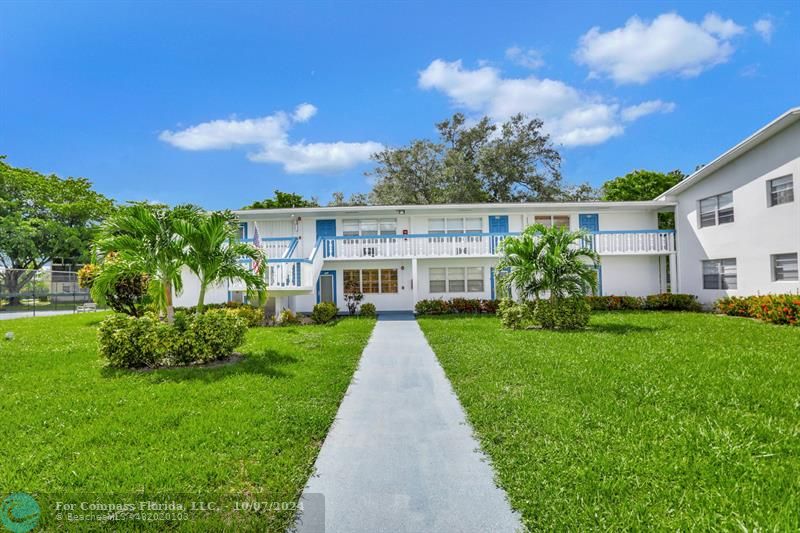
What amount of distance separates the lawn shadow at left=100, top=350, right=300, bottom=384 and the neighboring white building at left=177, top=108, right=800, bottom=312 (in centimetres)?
617

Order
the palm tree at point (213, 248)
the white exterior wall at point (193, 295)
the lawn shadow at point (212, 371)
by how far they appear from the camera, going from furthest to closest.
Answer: the white exterior wall at point (193, 295)
the palm tree at point (213, 248)
the lawn shadow at point (212, 371)

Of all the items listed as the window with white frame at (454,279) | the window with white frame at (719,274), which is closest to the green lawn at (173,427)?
the window with white frame at (454,279)

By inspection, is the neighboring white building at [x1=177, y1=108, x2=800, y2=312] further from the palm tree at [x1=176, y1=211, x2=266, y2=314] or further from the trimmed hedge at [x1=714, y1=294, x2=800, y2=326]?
the palm tree at [x1=176, y1=211, x2=266, y2=314]

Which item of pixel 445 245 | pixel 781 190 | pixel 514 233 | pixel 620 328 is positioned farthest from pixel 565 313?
pixel 781 190

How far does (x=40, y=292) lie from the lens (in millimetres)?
28828

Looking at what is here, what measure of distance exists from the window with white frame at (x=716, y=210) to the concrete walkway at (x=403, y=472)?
15.6m

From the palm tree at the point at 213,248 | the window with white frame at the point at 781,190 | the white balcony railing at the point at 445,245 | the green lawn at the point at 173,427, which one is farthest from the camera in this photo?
the white balcony railing at the point at 445,245

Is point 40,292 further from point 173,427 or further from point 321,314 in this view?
point 173,427

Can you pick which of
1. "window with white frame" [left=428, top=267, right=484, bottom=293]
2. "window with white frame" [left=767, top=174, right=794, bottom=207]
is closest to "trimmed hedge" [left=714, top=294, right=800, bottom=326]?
"window with white frame" [left=767, top=174, right=794, bottom=207]

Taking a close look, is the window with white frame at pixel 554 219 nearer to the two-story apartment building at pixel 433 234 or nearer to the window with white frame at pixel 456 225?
the two-story apartment building at pixel 433 234

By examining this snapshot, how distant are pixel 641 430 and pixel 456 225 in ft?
49.3

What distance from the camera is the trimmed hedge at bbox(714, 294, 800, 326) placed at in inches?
458

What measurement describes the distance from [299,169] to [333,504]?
3456 centimetres

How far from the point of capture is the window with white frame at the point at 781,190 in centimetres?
1260
